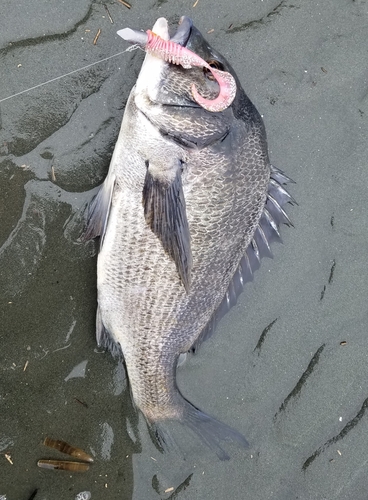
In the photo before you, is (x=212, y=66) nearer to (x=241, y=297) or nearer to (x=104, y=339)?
(x=241, y=297)

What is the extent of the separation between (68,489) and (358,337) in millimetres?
2482

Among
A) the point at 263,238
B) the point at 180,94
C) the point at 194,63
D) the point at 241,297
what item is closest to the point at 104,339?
the point at 241,297

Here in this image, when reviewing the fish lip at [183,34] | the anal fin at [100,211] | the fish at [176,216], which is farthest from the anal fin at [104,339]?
the fish lip at [183,34]

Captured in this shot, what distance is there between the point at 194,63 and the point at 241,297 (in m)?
1.75

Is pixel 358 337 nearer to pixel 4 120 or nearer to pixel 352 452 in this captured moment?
pixel 352 452

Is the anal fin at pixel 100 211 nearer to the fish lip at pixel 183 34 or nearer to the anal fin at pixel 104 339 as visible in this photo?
the anal fin at pixel 104 339

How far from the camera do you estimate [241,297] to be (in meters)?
3.64

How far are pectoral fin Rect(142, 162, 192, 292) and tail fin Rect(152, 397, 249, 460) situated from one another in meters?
1.12

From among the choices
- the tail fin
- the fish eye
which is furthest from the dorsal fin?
the fish eye

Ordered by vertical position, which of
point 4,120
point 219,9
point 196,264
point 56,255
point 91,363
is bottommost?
point 91,363

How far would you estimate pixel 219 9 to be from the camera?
3439 mm

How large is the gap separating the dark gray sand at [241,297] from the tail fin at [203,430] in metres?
0.13

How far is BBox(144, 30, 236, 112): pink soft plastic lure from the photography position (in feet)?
8.75

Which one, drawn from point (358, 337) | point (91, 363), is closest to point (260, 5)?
point (358, 337)
